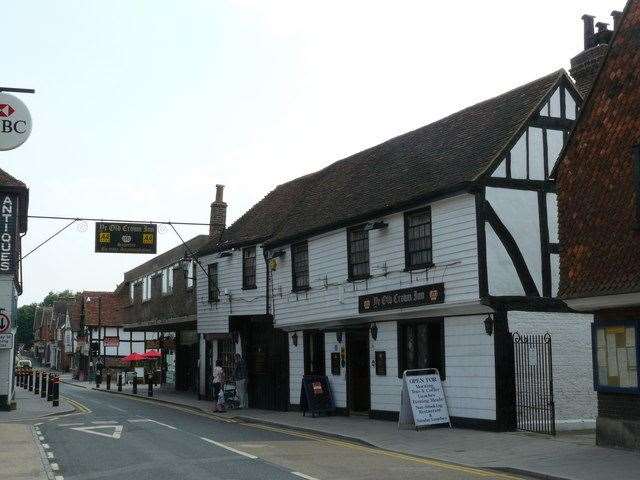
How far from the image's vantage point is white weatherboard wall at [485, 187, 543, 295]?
63.2 feet

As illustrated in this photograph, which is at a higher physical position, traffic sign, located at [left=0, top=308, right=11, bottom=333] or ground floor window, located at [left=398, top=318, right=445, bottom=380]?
traffic sign, located at [left=0, top=308, right=11, bottom=333]

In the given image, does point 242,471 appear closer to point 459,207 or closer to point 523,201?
point 459,207

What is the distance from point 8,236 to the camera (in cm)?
2734

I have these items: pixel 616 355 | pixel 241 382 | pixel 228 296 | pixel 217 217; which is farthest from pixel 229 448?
pixel 217 217

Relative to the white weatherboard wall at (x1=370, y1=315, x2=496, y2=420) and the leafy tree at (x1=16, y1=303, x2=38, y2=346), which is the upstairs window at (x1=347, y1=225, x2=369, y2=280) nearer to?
the white weatherboard wall at (x1=370, y1=315, x2=496, y2=420)

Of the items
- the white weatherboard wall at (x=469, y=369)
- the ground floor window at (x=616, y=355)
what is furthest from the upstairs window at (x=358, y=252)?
the ground floor window at (x=616, y=355)

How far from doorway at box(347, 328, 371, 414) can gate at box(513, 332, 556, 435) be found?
668cm

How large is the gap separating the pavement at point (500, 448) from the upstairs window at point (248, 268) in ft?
28.6

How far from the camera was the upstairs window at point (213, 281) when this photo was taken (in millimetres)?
33134

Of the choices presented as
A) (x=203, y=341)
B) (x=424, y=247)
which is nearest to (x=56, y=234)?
(x=203, y=341)

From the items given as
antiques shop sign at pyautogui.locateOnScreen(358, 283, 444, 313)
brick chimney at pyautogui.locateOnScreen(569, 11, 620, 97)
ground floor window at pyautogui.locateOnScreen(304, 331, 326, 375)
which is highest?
brick chimney at pyautogui.locateOnScreen(569, 11, 620, 97)

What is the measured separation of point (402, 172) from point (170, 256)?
21.6m

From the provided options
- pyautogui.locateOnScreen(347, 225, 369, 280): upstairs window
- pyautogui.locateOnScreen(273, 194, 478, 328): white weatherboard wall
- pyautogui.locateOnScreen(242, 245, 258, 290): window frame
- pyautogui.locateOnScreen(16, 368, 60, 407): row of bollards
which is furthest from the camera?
pyautogui.locateOnScreen(242, 245, 258, 290): window frame

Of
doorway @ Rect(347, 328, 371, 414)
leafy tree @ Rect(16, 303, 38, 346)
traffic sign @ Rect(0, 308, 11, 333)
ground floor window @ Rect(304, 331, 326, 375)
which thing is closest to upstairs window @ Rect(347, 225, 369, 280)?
doorway @ Rect(347, 328, 371, 414)
